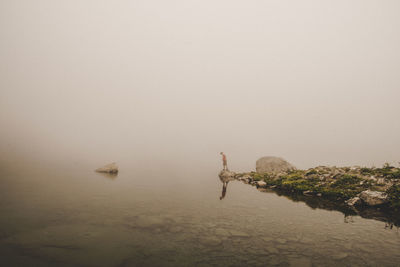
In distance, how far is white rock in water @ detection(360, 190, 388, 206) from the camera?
14.0 m

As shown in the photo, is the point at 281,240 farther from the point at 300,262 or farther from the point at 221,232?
the point at 221,232

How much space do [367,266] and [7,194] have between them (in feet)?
66.5

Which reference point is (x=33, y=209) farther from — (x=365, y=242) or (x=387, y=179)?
(x=387, y=179)

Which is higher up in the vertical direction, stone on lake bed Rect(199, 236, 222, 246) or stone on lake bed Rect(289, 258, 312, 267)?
stone on lake bed Rect(289, 258, 312, 267)

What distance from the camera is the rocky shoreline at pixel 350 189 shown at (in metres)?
13.9

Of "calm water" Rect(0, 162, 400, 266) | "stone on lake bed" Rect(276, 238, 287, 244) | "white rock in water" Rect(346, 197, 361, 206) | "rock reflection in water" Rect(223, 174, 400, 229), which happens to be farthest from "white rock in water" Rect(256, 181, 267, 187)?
"stone on lake bed" Rect(276, 238, 287, 244)

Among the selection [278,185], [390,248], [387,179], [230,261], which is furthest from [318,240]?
[278,185]

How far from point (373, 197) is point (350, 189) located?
2.40m

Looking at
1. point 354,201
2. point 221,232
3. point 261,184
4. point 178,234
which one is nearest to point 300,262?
point 221,232

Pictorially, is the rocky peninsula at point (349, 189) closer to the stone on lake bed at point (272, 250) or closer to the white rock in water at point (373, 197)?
the white rock in water at point (373, 197)

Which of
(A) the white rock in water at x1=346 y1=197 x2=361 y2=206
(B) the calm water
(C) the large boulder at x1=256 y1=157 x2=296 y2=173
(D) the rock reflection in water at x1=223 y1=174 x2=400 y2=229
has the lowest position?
(B) the calm water

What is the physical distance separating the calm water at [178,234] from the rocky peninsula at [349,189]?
2.26 m

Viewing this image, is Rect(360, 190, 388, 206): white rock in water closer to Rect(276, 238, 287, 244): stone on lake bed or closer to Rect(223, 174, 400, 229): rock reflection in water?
Rect(223, 174, 400, 229): rock reflection in water

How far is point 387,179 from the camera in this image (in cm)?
1634
